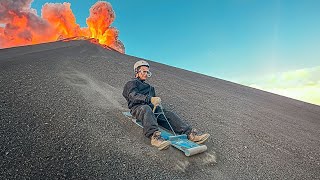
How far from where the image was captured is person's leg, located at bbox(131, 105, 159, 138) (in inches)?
230

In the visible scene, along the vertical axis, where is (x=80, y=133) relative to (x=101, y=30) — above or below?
below

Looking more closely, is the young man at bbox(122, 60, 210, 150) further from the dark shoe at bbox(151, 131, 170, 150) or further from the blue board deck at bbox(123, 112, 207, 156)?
the blue board deck at bbox(123, 112, 207, 156)

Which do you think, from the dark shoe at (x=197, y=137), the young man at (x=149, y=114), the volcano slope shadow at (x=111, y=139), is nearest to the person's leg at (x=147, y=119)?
the young man at (x=149, y=114)

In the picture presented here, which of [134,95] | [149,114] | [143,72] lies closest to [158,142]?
[149,114]

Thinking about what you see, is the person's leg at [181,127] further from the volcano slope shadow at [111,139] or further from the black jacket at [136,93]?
the black jacket at [136,93]

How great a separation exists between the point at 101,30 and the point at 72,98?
34.0 m

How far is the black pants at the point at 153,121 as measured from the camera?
589 centimetres

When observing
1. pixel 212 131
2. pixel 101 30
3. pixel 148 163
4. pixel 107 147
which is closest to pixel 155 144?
pixel 148 163

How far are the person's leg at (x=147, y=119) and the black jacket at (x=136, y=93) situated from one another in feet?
0.78

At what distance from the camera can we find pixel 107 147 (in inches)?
226

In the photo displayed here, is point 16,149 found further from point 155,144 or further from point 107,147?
point 155,144

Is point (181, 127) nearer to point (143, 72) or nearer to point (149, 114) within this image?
point (149, 114)

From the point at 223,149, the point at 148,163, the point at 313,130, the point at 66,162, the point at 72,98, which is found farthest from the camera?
the point at 313,130

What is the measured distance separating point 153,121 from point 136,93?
1082mm
